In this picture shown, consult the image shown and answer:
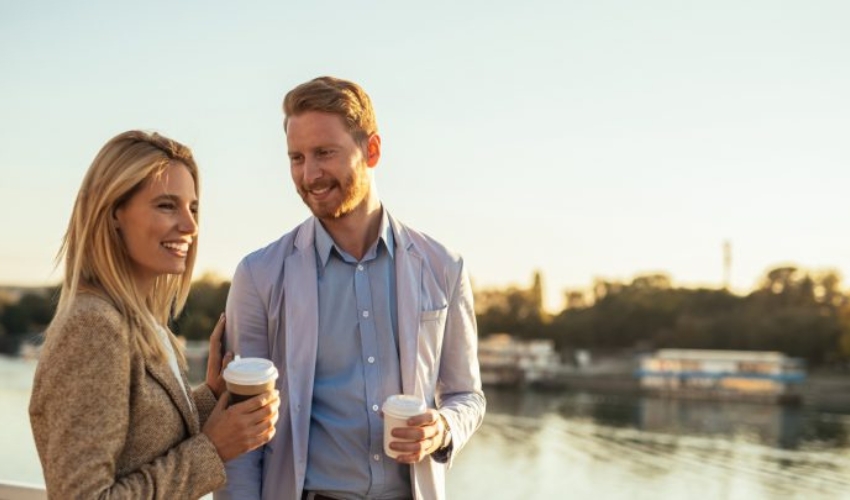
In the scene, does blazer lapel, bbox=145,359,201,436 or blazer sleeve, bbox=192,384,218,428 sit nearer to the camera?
blazer lapel, bbox=145,359,201,436

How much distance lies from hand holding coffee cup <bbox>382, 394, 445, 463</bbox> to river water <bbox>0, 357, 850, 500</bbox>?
50.3 feet

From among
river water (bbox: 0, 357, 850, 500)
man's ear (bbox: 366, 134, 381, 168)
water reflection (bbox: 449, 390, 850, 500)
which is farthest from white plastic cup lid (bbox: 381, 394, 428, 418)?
water reflection (bbox: 449, 390, 850, 500)

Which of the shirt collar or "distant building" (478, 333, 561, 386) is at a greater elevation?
the shirt collar

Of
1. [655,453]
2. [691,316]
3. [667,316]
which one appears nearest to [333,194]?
[655,453]

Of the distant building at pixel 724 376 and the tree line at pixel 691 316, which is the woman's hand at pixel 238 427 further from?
the tree line at pixel 691 316

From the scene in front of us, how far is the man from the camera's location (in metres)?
1.42

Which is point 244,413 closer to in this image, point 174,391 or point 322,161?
point 174,391

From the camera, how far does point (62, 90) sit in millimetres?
31875

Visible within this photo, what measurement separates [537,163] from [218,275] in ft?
53.4

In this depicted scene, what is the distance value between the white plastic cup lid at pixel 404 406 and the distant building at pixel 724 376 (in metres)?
34.1

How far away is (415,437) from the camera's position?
1285 mm

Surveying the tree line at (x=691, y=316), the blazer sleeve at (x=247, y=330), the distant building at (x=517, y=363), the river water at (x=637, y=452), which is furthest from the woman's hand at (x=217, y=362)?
the tree line at (x=691, y=316)

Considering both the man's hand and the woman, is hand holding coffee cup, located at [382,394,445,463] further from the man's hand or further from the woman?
the woman

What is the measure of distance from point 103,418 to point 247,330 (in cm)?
45
